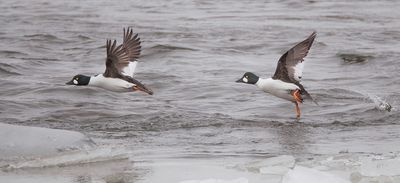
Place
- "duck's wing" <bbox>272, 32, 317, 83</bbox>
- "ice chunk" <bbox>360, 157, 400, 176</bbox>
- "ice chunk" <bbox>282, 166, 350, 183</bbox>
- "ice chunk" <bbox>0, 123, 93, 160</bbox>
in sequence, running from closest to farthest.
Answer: "ice chunk" <bbox>282, 166, 350, 183</bbox> → "ice chunk" <bbox>360, 157, 400, 176</bbox> → "ice chunk" <bbox>0, 123, 93, 160</bbox> → "duck's wing" <bbox>272, 32, 317, 83</bbox>

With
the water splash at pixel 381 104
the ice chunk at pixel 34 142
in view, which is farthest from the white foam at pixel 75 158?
the water splash at pixel 381 104

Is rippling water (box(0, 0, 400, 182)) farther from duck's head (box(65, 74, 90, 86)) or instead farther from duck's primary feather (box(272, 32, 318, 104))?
duck's primary feather (box(272, 32, 318, 104))

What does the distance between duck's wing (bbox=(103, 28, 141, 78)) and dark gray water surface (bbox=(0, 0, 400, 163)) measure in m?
0.58

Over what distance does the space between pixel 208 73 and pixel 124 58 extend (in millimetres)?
4138

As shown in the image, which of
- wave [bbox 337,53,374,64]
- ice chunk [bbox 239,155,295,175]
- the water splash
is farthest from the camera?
wave [bbox 337,53,374,64]

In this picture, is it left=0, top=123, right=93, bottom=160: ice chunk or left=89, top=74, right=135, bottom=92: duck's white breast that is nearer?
left=0, top=123, right=93, bottom=160: ice chunk

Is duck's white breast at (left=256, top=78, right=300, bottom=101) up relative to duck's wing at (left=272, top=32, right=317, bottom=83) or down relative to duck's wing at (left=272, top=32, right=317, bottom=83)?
down

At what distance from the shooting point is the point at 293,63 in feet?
37.7

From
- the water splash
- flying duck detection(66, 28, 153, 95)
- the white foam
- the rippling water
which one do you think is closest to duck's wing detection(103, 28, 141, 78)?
flying duck detection(66, 28, 153, 95)

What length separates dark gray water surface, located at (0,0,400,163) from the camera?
9969 millimetres

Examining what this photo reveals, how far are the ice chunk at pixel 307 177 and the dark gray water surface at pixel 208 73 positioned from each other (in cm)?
204

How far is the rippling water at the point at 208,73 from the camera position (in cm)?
997

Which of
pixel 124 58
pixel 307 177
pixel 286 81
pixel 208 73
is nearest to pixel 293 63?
pixel 286 81

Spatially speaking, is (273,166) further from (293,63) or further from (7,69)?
(7,69)
